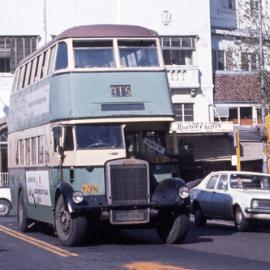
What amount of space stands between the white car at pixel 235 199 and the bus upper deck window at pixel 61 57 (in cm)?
611

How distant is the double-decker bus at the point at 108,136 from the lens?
16375mm

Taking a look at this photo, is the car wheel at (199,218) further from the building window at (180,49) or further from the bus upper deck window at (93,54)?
the building window at (180,49)

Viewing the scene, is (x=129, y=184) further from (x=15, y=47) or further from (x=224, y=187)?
(x=15, y=47)

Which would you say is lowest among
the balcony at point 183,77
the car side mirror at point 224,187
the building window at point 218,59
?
the car side mirror at point 224,187

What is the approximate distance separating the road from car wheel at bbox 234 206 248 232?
0.73 ft

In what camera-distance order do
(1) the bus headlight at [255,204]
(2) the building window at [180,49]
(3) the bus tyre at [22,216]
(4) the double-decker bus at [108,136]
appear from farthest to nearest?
(2) the building window at [180,49] < (3) the bus tyre at [22,216] < (1) the bus headlight at [255,204] < (4) the double-decker bus at [108,136]

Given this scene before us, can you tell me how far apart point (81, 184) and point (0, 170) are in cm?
2357

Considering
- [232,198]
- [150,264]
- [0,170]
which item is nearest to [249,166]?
[0,170]

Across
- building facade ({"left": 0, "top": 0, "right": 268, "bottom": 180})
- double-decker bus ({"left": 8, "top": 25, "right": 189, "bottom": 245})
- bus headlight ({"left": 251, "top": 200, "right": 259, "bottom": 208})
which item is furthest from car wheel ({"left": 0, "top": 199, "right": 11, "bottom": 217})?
bus headlight ({"left": 251, "top": 200, "right": 259, "bottom": 208})

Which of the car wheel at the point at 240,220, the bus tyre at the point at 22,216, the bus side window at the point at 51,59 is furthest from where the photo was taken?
the bus tyre at the point at 22,216

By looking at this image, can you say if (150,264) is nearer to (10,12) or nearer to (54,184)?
(54,184)

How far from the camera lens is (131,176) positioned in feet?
54.0

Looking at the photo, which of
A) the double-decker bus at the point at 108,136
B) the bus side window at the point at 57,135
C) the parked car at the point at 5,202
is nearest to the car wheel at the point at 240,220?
the double-decker bus at the point at 108,136

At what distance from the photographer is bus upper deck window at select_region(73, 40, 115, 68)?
1728 cm
